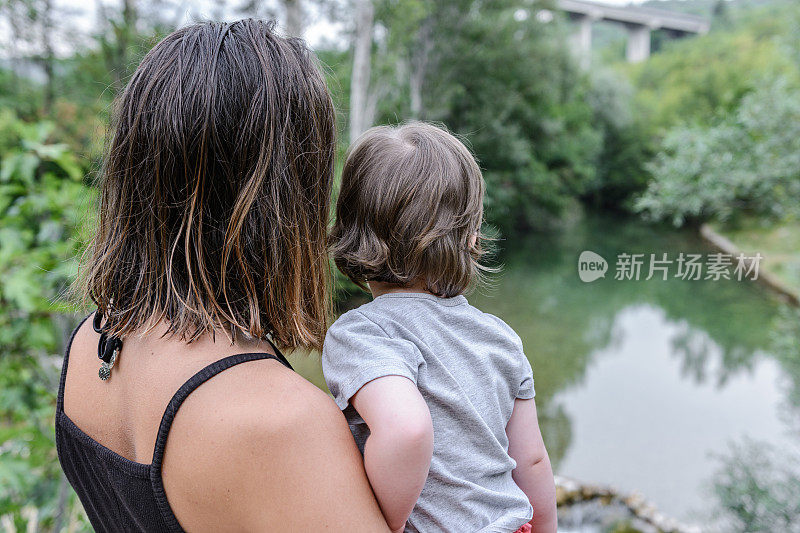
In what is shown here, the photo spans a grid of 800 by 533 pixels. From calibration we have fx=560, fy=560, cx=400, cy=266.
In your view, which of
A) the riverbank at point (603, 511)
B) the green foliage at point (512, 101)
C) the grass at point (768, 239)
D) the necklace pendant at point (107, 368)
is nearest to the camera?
the necklace pendant at point (107, 368)

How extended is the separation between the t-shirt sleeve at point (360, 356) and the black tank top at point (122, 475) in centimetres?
11

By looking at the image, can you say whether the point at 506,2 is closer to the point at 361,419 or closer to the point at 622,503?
the point at 622,503

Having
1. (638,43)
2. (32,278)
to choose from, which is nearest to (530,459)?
(32,278)

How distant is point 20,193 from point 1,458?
2.24 ft

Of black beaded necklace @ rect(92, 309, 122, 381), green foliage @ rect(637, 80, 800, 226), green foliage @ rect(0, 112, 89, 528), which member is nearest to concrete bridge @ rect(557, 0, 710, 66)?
green foliage @ rect(637, 80, 800, 226)

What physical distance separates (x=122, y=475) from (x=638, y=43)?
50.5 ft

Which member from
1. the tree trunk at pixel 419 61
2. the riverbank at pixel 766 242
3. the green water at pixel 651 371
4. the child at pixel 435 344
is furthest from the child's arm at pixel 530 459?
the tree trunk at pixel 419 61

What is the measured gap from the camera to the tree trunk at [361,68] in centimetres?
590

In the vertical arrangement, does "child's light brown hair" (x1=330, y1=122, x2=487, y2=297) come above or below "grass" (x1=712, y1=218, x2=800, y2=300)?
above

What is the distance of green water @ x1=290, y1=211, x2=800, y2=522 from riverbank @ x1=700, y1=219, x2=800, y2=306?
0.30 m

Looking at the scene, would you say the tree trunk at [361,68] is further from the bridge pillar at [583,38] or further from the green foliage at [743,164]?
the bridge pillar at [583,38]

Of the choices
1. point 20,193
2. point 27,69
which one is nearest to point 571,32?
point 27,69

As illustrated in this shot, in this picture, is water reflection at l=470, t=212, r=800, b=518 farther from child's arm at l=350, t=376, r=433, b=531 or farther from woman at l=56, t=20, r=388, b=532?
woman at l=56, t=20, r=388, b=532

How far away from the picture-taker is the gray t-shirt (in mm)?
663
